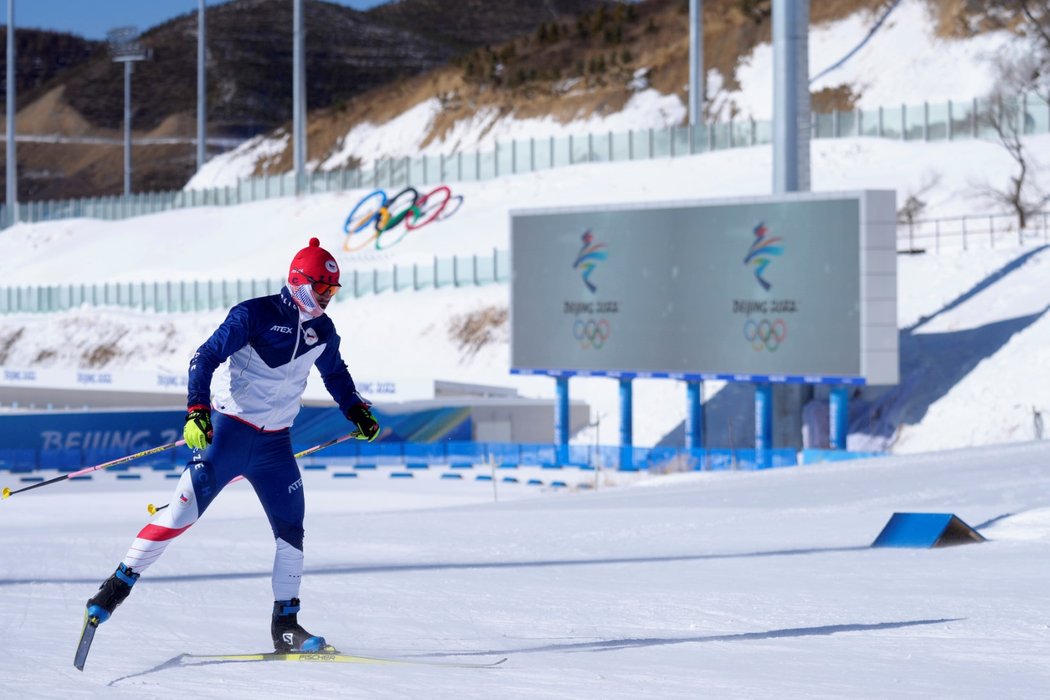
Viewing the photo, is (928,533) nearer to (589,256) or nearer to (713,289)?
(713,289)

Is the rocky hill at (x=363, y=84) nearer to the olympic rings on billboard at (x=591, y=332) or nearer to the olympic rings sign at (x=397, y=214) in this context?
the olympic rings sign at (x=397, y=214)

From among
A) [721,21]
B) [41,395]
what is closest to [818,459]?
[41,395]

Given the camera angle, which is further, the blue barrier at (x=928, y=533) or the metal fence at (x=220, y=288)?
the metal fence at (x=220, y=288)

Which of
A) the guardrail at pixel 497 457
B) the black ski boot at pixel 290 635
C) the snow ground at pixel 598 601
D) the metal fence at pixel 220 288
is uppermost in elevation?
the metal fence at pixel 220 288

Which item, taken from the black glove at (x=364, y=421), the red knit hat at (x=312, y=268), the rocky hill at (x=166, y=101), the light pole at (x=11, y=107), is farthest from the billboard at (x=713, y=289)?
the rocky hill at (x=166, y=101)

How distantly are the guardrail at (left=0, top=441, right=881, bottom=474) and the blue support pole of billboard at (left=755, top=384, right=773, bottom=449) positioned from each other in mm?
2454

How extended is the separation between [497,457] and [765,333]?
7149 mm

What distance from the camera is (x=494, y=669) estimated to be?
739 cm

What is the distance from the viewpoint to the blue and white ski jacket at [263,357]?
7.58 m

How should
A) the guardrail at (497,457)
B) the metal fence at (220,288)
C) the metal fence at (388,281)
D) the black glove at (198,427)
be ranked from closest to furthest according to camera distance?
the black glove at (198,427) → the guardrail at (497,457) → the metal fence at (388,281) → the metal fence at (220,288)

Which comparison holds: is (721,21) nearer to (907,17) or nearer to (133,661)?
(907,17)

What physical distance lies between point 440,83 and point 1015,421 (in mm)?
72186

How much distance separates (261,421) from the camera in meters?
7.80

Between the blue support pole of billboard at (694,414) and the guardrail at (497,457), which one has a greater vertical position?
the blue support pole of billboard at (694,414)
